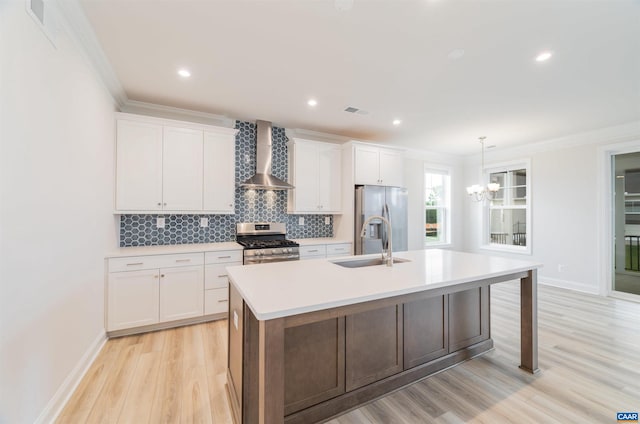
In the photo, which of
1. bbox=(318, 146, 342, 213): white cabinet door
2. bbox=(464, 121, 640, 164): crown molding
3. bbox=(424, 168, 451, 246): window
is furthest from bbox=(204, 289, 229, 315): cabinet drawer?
bbox=(464, 121, 640, 164): crown molding

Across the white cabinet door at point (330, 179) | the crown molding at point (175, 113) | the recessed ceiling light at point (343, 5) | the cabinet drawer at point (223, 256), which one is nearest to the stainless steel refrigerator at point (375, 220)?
the white cabinet door at point (330, 179)

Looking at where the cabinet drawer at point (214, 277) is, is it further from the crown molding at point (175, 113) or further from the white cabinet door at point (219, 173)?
the crown molding at point (175, 113)

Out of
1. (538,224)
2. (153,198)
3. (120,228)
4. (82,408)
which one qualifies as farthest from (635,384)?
(120,228)

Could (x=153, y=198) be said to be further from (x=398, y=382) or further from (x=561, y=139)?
(x=561, y=139)

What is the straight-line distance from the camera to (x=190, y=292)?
3.11 metres

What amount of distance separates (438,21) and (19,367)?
328 cm

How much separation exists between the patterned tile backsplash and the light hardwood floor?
4.03 ft

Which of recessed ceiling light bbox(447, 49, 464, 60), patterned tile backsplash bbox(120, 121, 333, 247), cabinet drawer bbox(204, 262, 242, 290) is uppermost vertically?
recessed ceiling light bbox(447, 49, 464, 60)

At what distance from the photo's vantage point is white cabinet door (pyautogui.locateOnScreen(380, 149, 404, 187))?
14.9 feet

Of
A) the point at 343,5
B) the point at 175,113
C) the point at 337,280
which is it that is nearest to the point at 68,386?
the point at 337,280

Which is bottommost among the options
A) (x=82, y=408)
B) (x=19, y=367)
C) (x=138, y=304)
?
(x=82, y=408)

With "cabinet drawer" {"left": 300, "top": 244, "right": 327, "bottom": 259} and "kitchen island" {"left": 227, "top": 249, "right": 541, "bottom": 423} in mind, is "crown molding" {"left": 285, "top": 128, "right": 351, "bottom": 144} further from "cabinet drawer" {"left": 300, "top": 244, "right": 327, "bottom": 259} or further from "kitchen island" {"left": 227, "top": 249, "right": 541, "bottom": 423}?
"kitchen island" {"left": 227, "top": 249, "right": 541, "bottom": 423}

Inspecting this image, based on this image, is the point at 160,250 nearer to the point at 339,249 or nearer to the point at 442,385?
the point at 339,249

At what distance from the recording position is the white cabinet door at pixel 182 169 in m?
3.25
